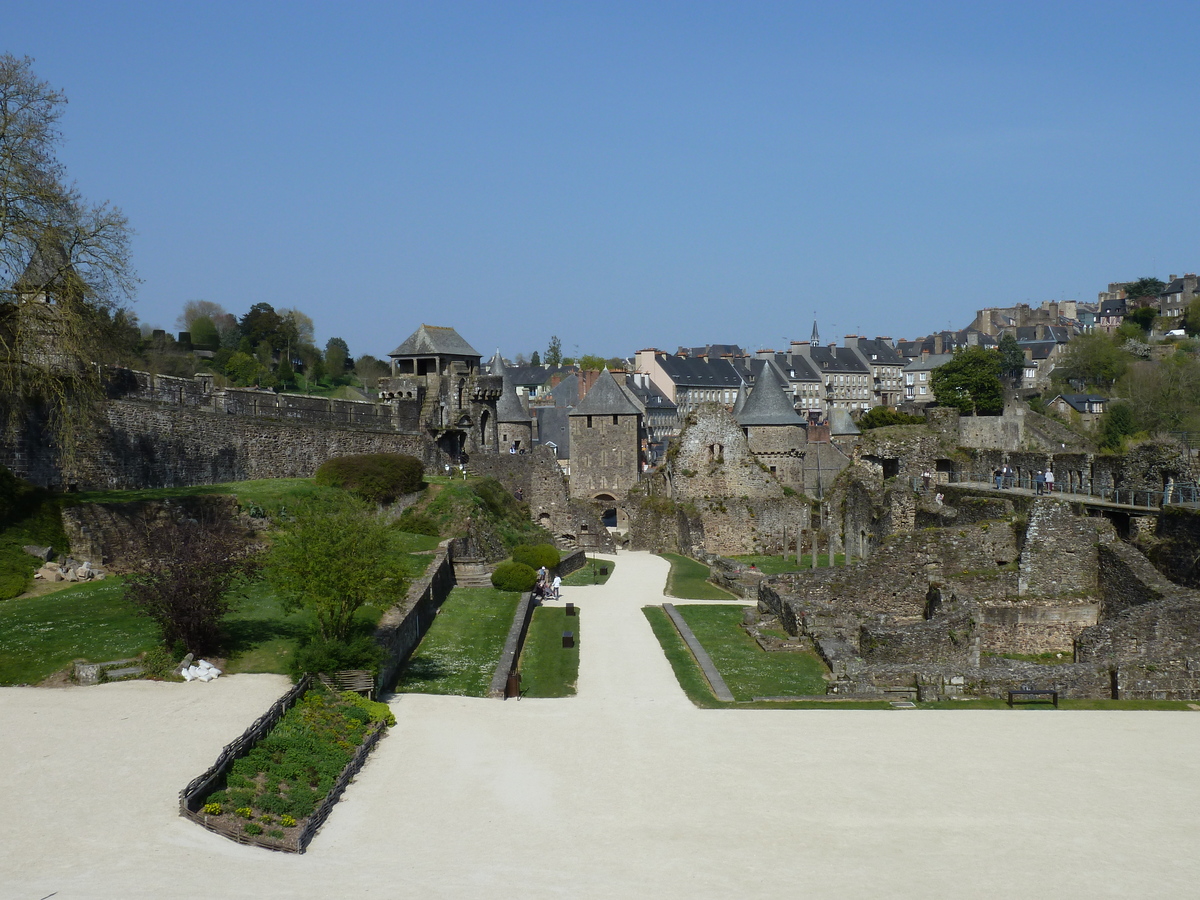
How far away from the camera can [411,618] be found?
26172 millimetres

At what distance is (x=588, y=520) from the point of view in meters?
52.1

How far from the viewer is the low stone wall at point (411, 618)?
22812 millimetres

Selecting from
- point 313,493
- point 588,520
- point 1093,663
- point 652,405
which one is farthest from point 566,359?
point 1093,663

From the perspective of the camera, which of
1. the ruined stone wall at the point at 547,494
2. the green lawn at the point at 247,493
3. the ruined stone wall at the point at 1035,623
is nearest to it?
the ruined stone wall at the point at 1035,623

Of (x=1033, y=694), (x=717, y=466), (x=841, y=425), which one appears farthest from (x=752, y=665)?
(x=841, y=425)

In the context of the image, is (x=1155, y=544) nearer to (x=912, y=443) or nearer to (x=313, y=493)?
(x=912, y=443)

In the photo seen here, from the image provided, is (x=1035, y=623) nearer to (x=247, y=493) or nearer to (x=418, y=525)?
(x=418, y=525)

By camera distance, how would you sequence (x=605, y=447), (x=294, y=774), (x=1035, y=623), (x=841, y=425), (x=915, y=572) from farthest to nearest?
1. (x=841, y=425)
2. (x=605, y=447)
3. (x=915, y=572)
4. (x=1035, y=623)
5. (x=294, y=774)

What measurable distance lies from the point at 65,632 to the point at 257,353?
3529 inches

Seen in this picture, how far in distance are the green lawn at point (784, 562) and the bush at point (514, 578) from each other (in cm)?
1034

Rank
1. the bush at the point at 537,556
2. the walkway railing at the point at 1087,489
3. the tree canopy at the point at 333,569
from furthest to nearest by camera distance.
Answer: the bush at the point at 537,556
the walkway railing at the point at 1087,489
the tree canopy at the point at 333,569

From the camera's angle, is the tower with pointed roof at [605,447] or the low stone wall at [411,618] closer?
the low stone wall at [411,618]

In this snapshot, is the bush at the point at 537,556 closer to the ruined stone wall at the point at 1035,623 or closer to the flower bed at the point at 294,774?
the ruined stone wall at the point at 1035,623

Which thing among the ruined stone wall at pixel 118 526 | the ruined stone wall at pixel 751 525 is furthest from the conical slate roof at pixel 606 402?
the ruined stone wall at pixel 118 526
